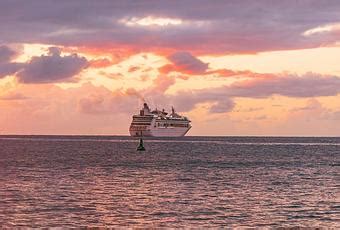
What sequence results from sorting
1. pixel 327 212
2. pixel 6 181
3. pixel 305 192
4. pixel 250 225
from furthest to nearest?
pixel 6 181
pixel 305 192
pixel 327 212
pixel 250 225

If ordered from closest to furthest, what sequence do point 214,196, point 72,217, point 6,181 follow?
point 72,217 < point 214,196 < point 6,181

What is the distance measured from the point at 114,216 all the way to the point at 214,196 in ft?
49.6

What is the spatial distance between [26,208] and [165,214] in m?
10.1

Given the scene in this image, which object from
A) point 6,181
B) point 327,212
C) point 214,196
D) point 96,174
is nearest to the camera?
point 327,212

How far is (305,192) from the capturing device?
60094mm

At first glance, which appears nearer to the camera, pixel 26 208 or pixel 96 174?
pixel 26 208

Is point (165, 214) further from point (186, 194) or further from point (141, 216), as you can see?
point (186, 194)

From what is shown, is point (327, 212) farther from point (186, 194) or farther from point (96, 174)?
point (96, 174)

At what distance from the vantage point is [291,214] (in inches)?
1747

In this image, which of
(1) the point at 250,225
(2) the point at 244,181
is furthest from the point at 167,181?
(1) the point at 250,225

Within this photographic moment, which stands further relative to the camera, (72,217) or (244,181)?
(244,181)

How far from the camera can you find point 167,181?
72875 millimetres

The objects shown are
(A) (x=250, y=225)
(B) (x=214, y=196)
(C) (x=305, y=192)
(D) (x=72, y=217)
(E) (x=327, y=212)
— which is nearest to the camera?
(A) (x=250, y=225)

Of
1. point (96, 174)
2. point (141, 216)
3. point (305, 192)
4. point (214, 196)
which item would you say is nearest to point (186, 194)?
point (214, 196)
